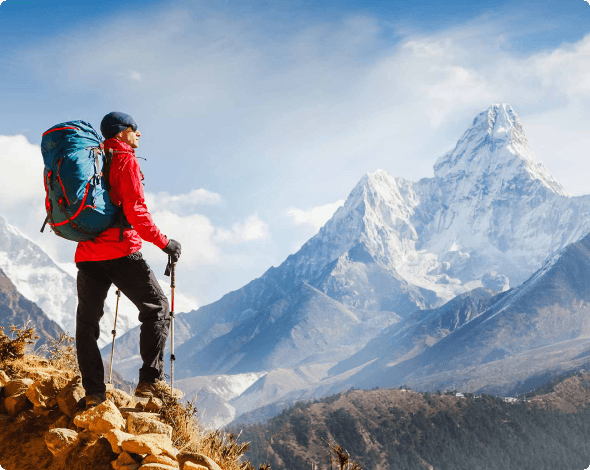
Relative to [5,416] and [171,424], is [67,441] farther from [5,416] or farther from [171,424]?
[5,416]

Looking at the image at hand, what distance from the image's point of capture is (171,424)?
5.82 metres

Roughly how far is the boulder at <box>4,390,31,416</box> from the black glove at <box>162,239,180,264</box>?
2.33 metres

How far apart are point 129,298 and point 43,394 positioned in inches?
63.3

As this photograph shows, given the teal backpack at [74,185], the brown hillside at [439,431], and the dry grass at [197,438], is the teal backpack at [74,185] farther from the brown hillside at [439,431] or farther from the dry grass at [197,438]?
the brown hillside at [439,431]

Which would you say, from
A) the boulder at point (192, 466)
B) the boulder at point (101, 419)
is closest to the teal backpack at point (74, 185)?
the boulder at point (101, 419)

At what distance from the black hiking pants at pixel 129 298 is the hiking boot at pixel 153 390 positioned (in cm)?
8

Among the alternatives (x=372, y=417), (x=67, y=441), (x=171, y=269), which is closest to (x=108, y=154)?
(x=171, y=269)

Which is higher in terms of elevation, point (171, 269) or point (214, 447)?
point (171, 269)

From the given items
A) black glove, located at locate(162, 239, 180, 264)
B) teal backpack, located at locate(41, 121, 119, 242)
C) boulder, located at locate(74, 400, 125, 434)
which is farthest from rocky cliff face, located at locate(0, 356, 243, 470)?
teal backpack, located at locate(41, 121, 119, 242)

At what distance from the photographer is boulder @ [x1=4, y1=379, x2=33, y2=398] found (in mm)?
6652

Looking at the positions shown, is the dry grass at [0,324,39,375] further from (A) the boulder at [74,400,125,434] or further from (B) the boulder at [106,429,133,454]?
(B) the boulder at [106,429,133,454]

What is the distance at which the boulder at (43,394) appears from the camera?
250 inches

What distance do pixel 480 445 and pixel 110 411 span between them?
102422mm

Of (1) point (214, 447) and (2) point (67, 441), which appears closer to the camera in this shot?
(2) point (67, 441)
